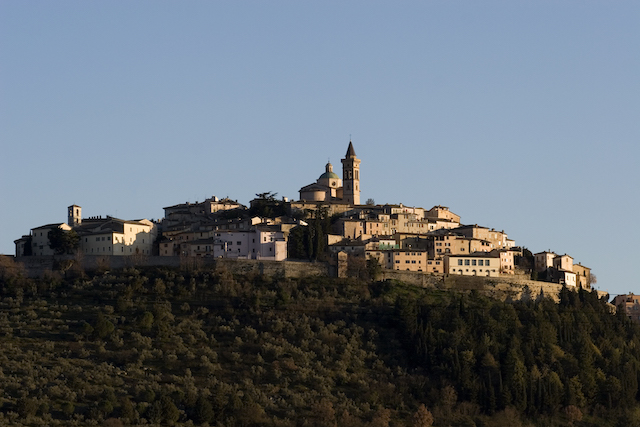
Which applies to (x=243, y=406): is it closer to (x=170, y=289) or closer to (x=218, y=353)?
(x=218, y=353)

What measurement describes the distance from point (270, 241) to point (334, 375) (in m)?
17.9

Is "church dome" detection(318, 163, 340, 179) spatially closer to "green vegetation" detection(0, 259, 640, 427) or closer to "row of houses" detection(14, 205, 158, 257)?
"row of houses" detection(14, 205, 158, 257)

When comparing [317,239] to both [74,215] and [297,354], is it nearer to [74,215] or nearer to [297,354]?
[297,354]

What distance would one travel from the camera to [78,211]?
349 ft

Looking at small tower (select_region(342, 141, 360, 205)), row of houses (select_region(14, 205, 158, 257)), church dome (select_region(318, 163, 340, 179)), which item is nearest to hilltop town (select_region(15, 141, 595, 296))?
row of houses (select_region(14, 205, 158, 257))

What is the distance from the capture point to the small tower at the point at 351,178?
375ft

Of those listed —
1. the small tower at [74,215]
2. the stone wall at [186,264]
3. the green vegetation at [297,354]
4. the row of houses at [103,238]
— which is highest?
the small tower at [74,215]

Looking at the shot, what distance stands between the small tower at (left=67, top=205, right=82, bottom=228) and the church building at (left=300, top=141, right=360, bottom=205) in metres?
19.6

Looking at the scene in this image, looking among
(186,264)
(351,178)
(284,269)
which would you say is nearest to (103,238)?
(186,264)

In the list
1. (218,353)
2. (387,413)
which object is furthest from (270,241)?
(387,413)

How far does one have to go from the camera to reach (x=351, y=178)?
378 feet

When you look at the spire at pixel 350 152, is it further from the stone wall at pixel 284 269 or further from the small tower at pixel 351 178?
the stone wall at pixel 284 269

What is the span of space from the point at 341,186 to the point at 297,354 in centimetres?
3740

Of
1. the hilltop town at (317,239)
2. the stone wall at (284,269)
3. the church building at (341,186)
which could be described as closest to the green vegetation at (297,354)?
the stone wall at (284,269)
